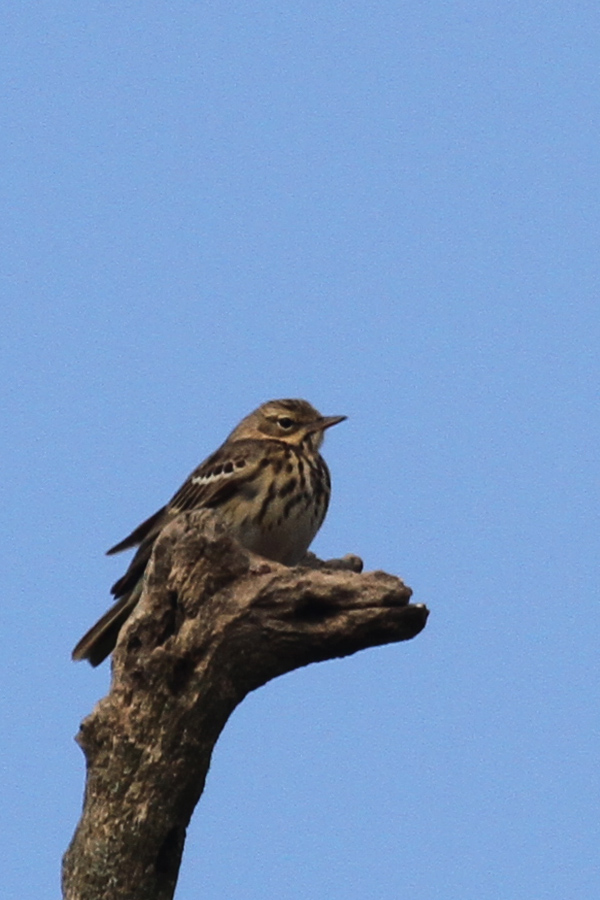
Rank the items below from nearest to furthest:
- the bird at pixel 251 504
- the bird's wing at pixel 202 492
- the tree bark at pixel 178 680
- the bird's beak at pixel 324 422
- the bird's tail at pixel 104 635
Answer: the tree bark at pixel 178 680 < the bird's tail at pixel 104 635 < the bird at pixel 251 504 < the bird's wing at pixel 202 492 < the bird's beak at pixel 324 422

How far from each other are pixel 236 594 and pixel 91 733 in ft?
4.07

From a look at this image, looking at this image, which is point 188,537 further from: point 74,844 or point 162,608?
point 74,844

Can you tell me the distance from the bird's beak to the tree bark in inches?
136

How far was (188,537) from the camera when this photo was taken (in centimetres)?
1015

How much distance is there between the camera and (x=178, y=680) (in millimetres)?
10133

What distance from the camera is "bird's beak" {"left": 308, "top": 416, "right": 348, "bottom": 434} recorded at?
533 inches

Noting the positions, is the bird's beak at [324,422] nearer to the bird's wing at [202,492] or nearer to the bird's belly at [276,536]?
the bird's wing at [202,492]

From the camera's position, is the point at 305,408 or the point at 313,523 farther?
the point at 305,408

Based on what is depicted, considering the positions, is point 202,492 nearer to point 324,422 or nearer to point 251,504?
point 251,504

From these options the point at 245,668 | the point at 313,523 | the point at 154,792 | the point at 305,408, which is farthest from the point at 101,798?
the point at 305,408

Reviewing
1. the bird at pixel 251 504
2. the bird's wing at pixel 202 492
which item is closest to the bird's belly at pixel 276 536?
the bird at pixel 251 504

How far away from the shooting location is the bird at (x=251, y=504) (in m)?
12.1

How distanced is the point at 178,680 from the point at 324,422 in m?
3.97

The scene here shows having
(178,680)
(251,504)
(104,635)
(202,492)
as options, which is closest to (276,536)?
(251,504)
